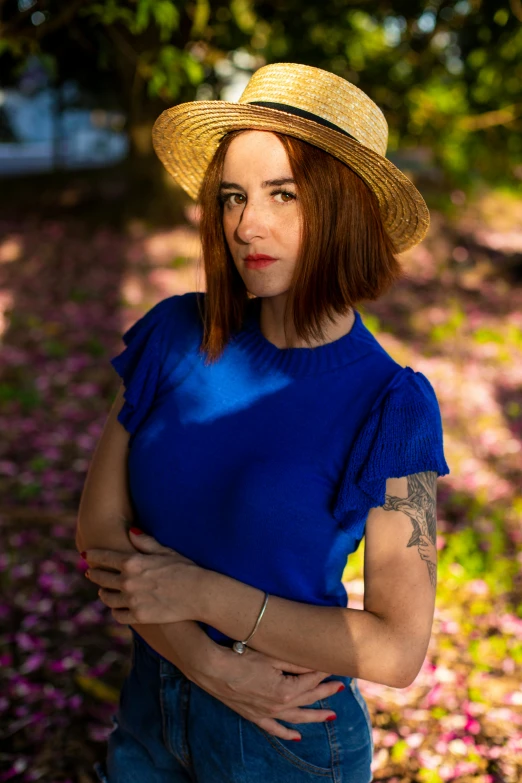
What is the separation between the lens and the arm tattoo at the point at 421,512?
1.51 meters

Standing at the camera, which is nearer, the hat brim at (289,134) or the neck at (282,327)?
the hat brim at (289,134)

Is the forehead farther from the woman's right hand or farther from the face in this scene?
the woman's right hand

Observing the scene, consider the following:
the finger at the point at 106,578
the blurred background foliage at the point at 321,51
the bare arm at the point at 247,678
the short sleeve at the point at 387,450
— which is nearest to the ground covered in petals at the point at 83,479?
the short sleeve at the point at 387,450

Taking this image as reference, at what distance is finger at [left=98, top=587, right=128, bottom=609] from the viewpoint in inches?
63.2

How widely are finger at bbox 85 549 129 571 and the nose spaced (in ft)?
2.49

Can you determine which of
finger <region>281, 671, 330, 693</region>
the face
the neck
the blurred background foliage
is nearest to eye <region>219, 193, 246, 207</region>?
the face

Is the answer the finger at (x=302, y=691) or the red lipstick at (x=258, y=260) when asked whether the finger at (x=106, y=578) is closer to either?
the finger at (x=302, y=691)

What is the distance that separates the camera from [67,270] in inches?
405

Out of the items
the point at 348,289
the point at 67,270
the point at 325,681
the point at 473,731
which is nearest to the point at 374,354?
the point at 348,289

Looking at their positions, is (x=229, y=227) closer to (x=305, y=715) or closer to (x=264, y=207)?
(x=264, y=207)

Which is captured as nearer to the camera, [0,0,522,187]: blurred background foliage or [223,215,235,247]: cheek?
[223,215,235,247]: cheek

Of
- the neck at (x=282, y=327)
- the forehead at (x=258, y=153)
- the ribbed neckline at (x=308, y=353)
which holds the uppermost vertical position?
the forehead at (x=258, y=153)

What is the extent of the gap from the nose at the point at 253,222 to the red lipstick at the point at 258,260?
5 cm

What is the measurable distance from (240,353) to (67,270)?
9.04 metres
